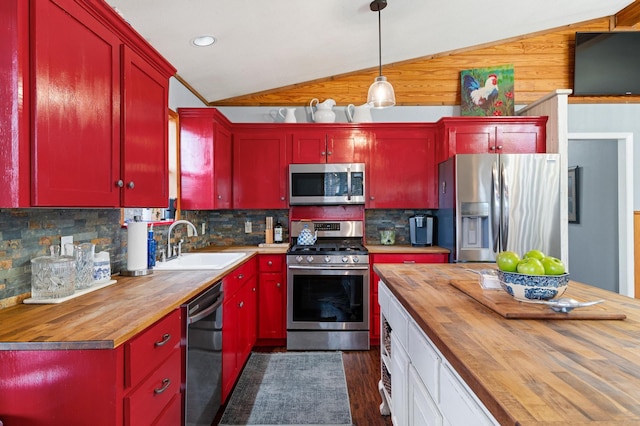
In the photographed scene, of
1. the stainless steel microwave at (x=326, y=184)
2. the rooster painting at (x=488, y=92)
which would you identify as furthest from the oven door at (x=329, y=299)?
the rooster painting at (x=488, y=92)

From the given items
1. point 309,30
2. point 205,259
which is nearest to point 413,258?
point 205,259

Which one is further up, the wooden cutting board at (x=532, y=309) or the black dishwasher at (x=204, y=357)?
the wooden cutting board at (x=532, y=309)

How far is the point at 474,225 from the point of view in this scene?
125 inches

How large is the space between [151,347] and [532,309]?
132cm

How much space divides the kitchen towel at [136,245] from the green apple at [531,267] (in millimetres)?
1901

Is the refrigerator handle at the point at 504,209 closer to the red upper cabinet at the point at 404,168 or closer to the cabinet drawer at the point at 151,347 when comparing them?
the red upper cabinet at the point at 404,168

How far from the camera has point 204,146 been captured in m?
3.23

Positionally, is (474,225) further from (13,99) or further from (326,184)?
(13,99)

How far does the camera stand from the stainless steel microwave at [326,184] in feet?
11.9

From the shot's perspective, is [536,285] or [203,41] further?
[203,41]

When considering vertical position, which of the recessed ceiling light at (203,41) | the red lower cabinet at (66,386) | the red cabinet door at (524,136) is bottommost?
the red lower cabinet at (66,386)

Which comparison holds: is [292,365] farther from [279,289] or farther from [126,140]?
[126,140]

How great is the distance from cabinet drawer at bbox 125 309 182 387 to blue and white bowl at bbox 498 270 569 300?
4.26 feet

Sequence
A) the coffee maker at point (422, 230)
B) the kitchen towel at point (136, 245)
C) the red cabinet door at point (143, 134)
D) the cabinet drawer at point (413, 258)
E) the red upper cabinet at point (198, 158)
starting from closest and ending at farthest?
the red cabinet door at point (143, 134)
the kitchen towel at point (136, 245)
the red upper cabinet at point (198, 158)
the cabinet drawer at point (413, 258)
the coffee maker at point (422, 230)
